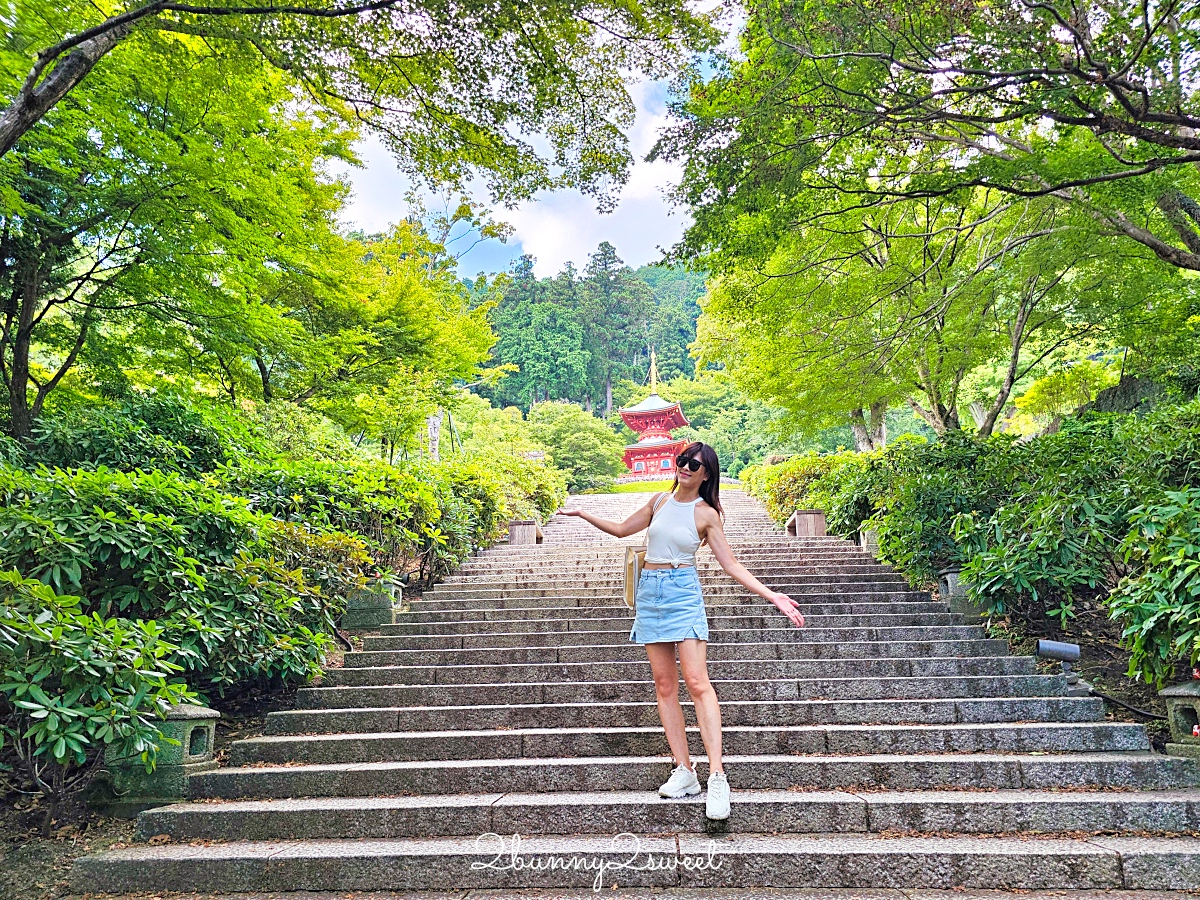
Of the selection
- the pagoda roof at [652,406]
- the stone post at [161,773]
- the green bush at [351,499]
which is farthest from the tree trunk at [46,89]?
the pagoda roof at [652,406]

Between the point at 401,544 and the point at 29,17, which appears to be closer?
the point at 29,17

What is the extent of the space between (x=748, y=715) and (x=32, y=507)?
442cm

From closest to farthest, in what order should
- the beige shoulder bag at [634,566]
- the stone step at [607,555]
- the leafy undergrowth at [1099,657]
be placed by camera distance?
the beige shoulder bag at [634,566] < the leafy undergrowth at [1099,657] < the stone step at [607,555]

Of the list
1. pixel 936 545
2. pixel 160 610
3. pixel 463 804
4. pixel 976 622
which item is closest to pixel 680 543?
pixel 463 804

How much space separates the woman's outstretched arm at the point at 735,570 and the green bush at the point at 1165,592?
Result: 6.89 feet

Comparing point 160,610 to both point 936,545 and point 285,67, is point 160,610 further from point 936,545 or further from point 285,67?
point 936,545

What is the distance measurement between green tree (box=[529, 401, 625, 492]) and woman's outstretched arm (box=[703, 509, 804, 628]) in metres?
24.0

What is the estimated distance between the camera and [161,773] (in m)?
3.61

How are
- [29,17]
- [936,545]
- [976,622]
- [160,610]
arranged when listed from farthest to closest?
[936,545]
[976,622]
[29,17]
[160,610]

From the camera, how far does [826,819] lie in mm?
3066

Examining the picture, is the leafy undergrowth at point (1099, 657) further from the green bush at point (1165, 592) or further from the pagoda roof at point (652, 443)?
the pagoda roof at point (652, 443)

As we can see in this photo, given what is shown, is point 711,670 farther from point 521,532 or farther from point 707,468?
point 521,532

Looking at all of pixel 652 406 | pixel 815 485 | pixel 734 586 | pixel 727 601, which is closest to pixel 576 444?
pixel 652 406

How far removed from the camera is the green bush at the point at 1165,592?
133 inches
